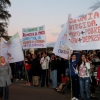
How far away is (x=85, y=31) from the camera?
8.23 m

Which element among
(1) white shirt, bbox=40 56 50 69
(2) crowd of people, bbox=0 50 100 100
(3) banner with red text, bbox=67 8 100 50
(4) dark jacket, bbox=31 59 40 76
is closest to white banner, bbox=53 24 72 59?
(2) crowd of people, bbox=0 50 100 100

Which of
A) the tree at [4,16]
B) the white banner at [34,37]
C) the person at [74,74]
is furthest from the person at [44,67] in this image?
the tree at [4,16]

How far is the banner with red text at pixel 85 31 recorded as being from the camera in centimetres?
781

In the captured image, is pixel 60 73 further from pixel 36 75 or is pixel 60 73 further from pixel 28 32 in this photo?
pixel 28 32

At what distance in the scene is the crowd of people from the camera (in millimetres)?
8469

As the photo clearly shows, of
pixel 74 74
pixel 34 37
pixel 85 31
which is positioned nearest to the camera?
pixel 85 31

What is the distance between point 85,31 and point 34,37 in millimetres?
5701

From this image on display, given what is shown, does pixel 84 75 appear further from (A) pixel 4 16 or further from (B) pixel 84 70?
(A) pixel 4 16

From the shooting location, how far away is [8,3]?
46.2 meters

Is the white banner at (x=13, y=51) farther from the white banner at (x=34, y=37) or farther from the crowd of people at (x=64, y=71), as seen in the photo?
the white banner at (x=34, y=37)

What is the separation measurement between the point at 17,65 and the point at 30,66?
2.87 meters

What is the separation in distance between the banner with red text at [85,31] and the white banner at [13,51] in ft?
8.68

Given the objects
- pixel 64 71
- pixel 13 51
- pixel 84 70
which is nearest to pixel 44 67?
pixel 64 71

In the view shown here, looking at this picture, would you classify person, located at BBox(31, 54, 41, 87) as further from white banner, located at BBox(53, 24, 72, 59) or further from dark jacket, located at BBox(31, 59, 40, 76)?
white banner, located at BBox(53, 24, 72, 59)
